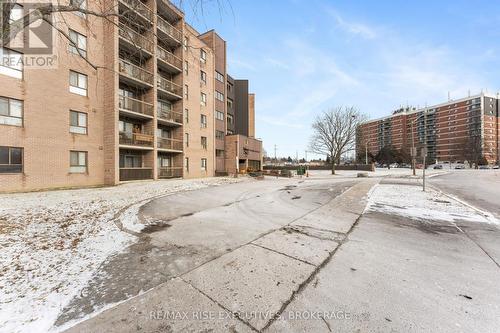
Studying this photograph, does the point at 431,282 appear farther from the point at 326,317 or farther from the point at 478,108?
the point at 478,108

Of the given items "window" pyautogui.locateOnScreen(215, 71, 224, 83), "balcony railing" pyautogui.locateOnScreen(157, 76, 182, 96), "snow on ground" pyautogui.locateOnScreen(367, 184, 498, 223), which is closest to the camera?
"snow on ground" pyautogui.locateOnScreen(367, 184, 498, 223)

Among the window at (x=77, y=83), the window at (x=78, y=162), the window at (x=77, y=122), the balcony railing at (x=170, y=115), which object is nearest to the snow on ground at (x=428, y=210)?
the window at (x=78, y=162)

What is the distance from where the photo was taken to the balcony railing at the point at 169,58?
76.5 feet

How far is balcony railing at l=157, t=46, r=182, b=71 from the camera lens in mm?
23319

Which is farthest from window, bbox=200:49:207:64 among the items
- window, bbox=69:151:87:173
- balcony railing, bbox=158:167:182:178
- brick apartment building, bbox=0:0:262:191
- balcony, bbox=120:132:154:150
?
window, bbox=69:151:87:173

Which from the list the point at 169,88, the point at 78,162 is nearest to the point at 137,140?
the point at 78,162

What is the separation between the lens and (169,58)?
24531 mm

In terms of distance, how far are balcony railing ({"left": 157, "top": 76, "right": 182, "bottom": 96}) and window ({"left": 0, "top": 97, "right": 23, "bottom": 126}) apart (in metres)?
11.5

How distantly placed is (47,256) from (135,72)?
20.7 m

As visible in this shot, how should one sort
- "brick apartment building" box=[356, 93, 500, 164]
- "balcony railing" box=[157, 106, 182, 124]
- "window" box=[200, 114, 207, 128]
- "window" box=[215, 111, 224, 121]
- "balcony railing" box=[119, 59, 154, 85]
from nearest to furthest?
1. "balcony railing" box=[119, 59, 154, 85]
2. "balcony railing" box=[157, 106, 182, 124]
3. "window" box=[200, 114, 207, 128]
4. "window" box=[215, 111, 224, 121]
5. "brick apartment building" box=[356, 93, 500, 164]

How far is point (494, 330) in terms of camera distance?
2.34m

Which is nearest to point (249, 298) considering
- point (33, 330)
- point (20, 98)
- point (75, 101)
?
point (33, 330)

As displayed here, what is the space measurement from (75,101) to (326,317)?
20.7 m

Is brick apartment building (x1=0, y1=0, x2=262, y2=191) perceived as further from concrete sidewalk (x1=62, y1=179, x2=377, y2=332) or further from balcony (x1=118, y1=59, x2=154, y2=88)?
concrete sidewalk (x1=62, y1=179, x2=377, y2=332)
